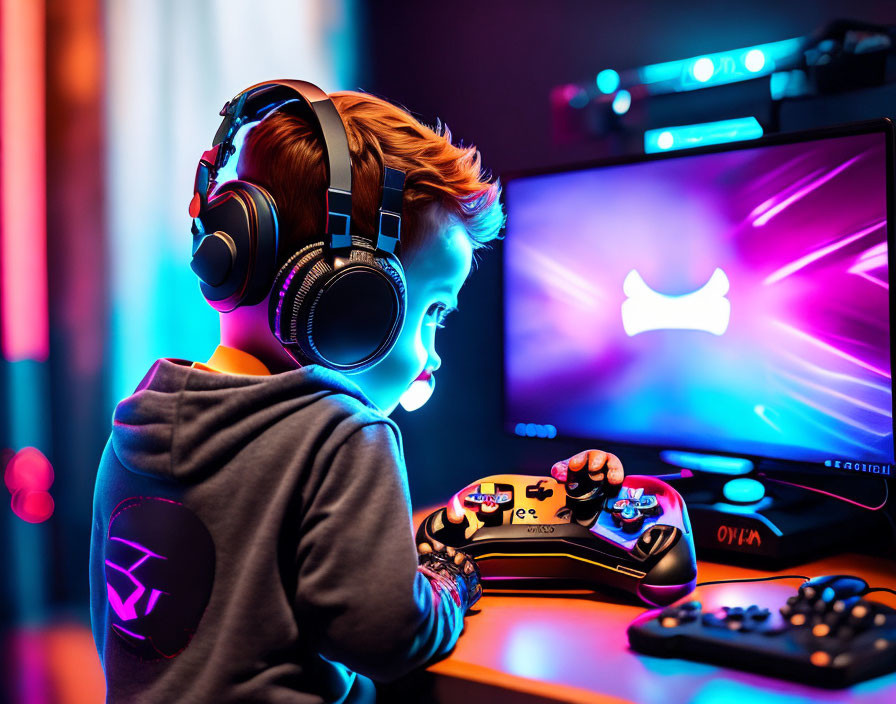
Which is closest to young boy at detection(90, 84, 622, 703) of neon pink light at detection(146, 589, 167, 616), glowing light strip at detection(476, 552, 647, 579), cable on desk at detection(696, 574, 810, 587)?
neon pink light at detection(146, 589, 167, 616)

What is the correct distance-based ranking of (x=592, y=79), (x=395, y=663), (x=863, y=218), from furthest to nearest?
(x=592, y=79) → (x=863, y=218) → (x=395, y=663)

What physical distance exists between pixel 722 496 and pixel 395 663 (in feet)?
2.11

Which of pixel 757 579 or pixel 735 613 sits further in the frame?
pixel 757 579

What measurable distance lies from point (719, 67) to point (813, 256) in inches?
15.2

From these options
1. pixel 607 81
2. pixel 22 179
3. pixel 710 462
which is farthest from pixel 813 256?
pixel 22 179

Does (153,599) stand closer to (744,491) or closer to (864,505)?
(744,491)

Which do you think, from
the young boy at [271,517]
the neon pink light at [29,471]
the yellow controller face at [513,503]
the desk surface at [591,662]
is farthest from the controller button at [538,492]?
the neon pink light at [29,471]

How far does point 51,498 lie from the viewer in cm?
115

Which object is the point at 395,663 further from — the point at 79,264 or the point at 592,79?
the point at 592,79

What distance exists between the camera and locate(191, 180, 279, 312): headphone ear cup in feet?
2.26

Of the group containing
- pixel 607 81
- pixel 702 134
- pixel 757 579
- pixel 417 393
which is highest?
pixel 607 81

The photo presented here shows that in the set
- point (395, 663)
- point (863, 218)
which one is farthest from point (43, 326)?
point (863, 218)

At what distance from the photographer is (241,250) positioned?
2.27 feet

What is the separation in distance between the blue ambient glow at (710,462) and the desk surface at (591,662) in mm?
183
